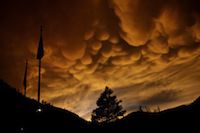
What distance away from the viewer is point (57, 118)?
27000 mm

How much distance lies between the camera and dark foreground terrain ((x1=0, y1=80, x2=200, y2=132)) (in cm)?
1694

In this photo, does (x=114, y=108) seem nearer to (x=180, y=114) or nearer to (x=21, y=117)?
(x=21, y=117)

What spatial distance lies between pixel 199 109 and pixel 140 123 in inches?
204

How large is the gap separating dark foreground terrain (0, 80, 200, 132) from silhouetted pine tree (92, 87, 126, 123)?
34577 millimetres

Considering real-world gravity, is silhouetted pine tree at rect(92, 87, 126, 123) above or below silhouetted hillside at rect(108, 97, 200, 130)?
above

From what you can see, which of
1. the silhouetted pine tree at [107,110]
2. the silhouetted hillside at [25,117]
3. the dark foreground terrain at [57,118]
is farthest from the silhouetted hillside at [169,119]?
the silhouetted pine tree at [107,110]

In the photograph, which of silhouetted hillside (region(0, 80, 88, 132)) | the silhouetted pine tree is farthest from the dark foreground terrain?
the silhouetted pine tree

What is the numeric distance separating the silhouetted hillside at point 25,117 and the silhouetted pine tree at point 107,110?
35.0 metres

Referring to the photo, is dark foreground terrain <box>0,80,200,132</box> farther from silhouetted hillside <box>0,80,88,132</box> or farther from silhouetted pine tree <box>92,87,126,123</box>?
silhouetted pine tree <box>92,87,126,123</box>

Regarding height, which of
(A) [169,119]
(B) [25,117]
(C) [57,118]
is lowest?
(A) [169,119]

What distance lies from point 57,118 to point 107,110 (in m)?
38.1

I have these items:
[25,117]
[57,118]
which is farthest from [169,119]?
[25,117]

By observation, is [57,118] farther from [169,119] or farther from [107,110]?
[107,110]

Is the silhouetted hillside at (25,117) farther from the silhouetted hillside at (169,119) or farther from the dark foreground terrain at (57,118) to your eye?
the silhouetted hillside at (169,119)
